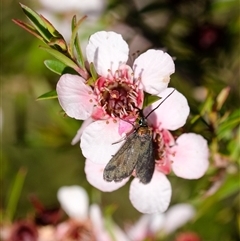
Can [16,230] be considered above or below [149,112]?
below

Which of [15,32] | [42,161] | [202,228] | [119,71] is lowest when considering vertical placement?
[42,161]

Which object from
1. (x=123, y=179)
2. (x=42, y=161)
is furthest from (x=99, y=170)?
(x=42, y=161)

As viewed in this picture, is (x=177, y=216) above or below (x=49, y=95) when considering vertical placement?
below

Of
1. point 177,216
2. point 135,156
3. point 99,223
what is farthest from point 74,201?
point 135,156

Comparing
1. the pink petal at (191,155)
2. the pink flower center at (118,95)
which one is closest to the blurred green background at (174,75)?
the pink petal at (191,155)

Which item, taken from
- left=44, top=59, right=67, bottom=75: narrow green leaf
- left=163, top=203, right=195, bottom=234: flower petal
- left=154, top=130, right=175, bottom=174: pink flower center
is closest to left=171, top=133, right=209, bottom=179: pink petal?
left=154, top=130, right=175, bottom=174: pink flower center

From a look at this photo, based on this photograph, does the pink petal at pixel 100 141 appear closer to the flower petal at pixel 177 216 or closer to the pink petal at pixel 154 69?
the pink petal at pixel 154 69

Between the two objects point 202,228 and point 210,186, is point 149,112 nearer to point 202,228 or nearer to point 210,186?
point 210,186

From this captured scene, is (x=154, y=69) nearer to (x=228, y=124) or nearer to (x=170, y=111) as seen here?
(x=170, y=111)
